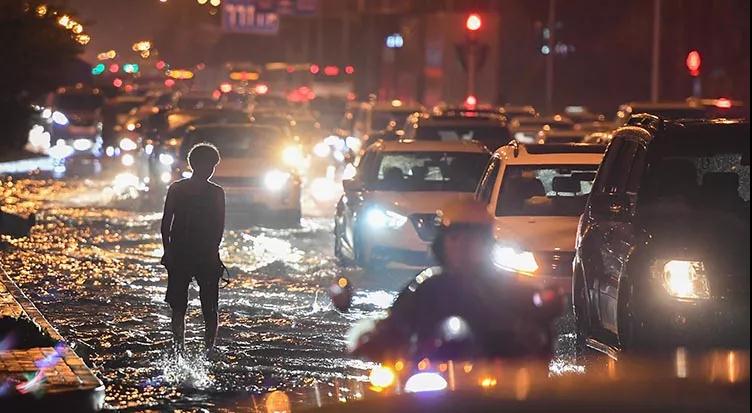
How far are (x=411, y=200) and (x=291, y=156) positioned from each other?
808cm

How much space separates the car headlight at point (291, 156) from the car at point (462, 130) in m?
1.75

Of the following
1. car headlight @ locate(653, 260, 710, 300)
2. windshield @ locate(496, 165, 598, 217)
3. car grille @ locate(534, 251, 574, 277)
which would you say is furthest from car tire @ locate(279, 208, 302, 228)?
car headlight @ locate(653, 260, 710, 300)

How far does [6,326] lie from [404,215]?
21.4ft

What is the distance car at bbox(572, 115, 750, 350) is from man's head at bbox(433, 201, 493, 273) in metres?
1.85

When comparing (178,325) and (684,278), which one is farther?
(178,325)

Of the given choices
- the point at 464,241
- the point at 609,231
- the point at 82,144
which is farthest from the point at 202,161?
the point at 82,144

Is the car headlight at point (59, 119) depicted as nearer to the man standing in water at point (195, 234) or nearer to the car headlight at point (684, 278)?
the man standing in water at point (195, 234)

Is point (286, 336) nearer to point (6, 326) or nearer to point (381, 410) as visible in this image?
point (6, 326)

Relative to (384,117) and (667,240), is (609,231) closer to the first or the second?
(667,240)

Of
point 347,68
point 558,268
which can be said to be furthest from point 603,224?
point 347,68

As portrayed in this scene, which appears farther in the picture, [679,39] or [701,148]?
[679,39]

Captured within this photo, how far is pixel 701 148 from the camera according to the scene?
10.6 meters

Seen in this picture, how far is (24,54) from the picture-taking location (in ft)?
65.2

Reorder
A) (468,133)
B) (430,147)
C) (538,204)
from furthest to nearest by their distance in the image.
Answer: (468,133) < (430,147) < (538,204)
